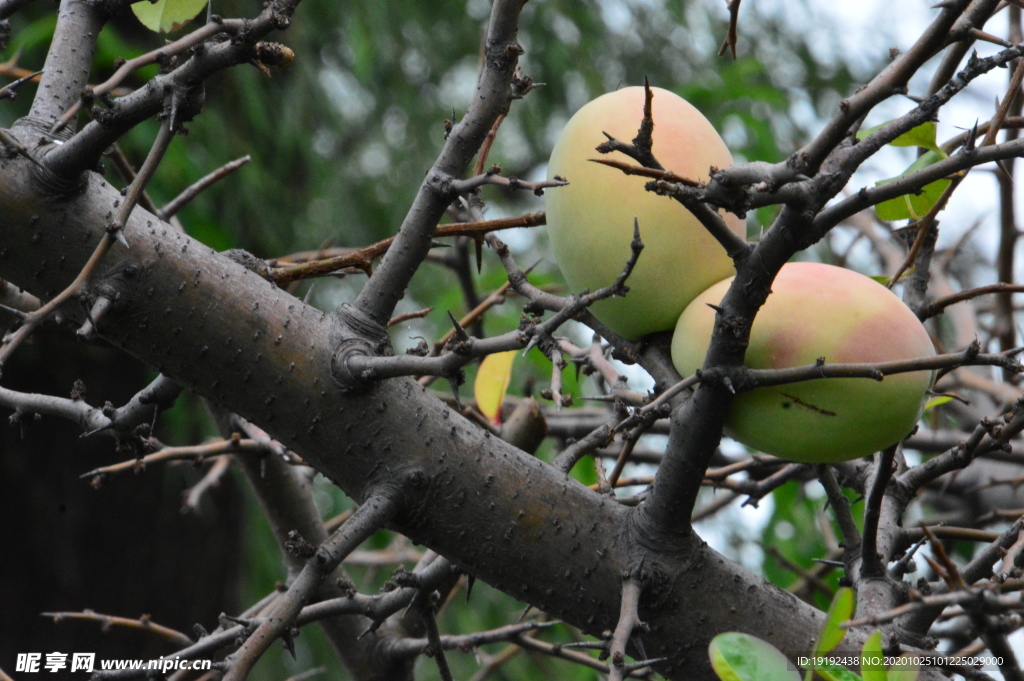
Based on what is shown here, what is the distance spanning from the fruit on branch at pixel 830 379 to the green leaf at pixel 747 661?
16cm

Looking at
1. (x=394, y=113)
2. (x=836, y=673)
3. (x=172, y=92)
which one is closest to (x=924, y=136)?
(x=836, y=673)

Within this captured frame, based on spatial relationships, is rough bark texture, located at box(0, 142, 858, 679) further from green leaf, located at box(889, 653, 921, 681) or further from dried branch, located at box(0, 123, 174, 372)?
green leaf, located at box(889, 653, 921, 681)

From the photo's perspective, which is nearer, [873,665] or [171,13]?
[873,665]

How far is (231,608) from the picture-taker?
2414 mm

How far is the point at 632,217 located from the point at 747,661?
334mm

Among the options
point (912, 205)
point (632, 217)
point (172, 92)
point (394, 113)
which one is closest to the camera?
point (172, 92)

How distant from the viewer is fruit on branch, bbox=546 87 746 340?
25.7 inches

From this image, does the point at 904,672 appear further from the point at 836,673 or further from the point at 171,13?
the point at 171,13

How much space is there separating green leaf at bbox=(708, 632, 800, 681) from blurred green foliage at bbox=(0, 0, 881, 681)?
149 cm

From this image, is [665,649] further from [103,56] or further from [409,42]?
[409,42]

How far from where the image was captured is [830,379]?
Result: 0.56m

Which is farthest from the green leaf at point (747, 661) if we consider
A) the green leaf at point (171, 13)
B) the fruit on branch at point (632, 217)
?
the green leaf at point (171, 13)

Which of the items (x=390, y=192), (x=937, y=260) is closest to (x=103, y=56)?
(x=390, y=192)

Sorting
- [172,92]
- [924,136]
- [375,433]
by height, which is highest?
[924,136]
